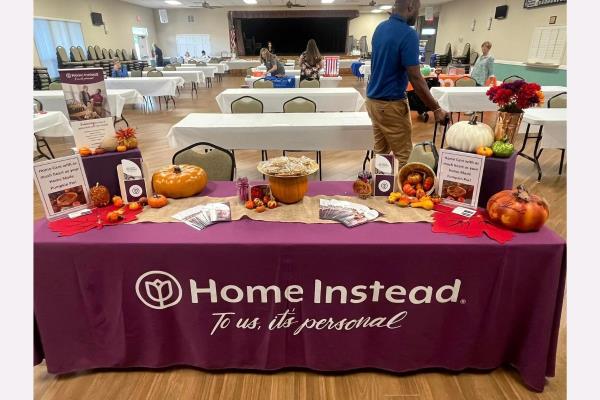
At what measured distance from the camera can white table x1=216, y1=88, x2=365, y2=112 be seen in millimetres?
4676

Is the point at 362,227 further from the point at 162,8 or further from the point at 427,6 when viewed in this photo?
the point at 162,8

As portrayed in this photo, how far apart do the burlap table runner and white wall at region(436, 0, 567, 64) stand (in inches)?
339

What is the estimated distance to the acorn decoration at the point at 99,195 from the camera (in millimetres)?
1533

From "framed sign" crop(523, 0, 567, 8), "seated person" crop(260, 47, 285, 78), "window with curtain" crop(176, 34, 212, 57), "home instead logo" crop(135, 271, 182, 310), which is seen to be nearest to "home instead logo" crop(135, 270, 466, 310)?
"home instead logo" crop(135, 271, 182, 310)

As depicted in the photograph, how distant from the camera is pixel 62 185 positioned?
4.77 ft

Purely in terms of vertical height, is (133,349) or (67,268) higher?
(67,268)

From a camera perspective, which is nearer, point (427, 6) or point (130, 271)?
point (130, 271)

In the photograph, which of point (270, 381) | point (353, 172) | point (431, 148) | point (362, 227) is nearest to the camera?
point (362, 227)

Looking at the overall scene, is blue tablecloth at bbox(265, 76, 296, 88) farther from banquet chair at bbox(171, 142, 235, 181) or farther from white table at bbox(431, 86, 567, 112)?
banquet chair at bbox(171, 142, 235, 181)

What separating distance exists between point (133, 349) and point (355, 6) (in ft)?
57.1

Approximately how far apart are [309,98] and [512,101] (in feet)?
11.2

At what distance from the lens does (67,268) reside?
1.31 m

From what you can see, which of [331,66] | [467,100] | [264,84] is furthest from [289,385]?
[331,66]

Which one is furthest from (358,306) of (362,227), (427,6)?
(427,6)
